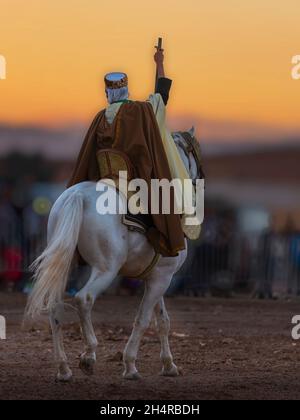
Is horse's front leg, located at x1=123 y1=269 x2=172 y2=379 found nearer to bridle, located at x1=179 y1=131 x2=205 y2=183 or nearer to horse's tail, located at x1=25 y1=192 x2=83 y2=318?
horse's tail, located at x1=25 y1=192 x2=83 y2=318

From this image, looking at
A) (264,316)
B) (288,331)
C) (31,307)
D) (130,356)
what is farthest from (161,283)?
(264,316)

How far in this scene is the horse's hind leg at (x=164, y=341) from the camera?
403 inches

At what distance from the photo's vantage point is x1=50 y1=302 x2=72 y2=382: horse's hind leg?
9.45m

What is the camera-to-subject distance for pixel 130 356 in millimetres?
9805

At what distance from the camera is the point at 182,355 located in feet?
38.7

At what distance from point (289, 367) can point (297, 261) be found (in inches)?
317

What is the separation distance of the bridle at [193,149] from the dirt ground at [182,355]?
1951mm

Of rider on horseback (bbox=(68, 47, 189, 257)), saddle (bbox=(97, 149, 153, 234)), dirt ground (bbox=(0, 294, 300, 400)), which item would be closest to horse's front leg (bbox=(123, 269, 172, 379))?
dirt ground (bbox=(0, 294, 300, 400))

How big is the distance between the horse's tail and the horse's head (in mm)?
1508

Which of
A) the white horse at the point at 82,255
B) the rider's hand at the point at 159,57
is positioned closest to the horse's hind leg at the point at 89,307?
the white horse at the point at 82,255

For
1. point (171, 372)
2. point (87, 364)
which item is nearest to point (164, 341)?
point (171, 372)

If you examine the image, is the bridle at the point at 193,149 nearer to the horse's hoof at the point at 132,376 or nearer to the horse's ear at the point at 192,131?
the horse's ear at the point at 192,131

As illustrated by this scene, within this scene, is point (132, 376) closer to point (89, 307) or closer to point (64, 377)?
point (64, 377)
